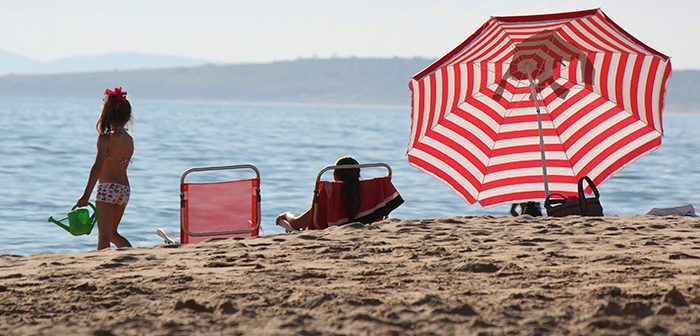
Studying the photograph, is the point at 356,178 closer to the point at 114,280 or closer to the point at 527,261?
the point at 527,261

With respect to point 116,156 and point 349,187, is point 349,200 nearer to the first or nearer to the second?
point 349,187

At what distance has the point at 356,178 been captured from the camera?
7.55m

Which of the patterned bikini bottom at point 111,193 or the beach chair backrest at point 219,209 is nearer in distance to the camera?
the patterned bikini bottom at point 111,193

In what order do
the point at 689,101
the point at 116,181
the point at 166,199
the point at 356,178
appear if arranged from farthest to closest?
1. the point at 689,101
2. the point at 166,199
3. the point at 356,178
4. the point at 116,181

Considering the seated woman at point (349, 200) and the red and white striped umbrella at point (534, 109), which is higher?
the red and white striped umbrella at point (534, 109)

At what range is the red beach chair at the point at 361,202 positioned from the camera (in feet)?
24.8

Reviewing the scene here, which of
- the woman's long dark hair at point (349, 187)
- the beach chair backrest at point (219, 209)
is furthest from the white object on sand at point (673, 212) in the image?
the beach chair backrest at point (219, 209)

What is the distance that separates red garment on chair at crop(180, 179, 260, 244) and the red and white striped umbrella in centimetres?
121

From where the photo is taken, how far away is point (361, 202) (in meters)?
7.68

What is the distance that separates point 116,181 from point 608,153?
135 inches

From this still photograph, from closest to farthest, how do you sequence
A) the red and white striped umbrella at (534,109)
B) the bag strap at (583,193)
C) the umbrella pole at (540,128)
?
1. the red and white striped umbrella at (534,109)
2. the bag strap at (583,193)
3. the umbrella pole at (540,128)

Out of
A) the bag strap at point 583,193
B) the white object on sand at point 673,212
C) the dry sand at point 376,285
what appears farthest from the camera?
the white object on sand at point 673,212

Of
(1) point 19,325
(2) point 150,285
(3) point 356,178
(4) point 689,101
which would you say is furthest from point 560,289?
(4) point 689,101

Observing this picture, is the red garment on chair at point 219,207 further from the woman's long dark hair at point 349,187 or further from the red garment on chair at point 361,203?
the woman's long dark hair at point 349,187
